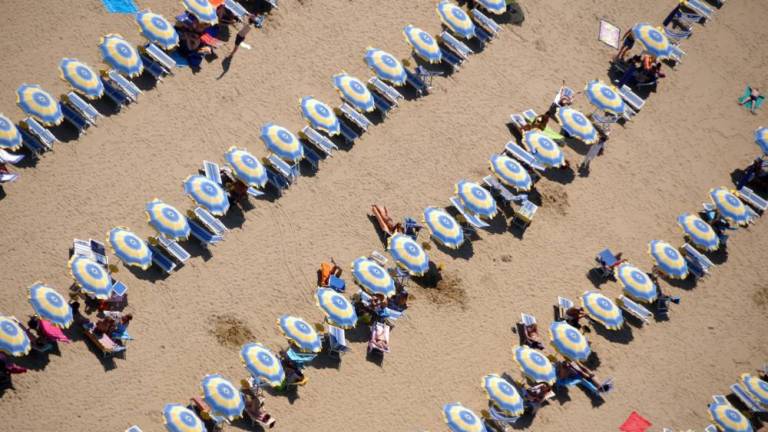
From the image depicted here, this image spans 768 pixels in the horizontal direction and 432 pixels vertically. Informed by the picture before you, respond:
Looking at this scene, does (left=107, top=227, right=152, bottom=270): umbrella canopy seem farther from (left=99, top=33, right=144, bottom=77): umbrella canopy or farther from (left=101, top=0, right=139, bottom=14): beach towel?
(left=101, top=0, right=139, bottom=14): beach towel

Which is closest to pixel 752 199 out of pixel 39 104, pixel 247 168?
pixel 247 168

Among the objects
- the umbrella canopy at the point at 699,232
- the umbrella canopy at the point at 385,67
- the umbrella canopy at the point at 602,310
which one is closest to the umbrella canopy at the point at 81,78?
the umbrella canopy at the point at 385,67

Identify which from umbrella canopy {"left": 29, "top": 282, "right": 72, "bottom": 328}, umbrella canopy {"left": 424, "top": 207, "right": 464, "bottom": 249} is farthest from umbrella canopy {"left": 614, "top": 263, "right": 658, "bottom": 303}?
umbrella canopy {"left": 29, "top": 282, "right": 72, "bottom": 328}

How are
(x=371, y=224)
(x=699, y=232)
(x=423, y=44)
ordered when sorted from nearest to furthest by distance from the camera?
(x=371, y=224)
(x=699, y=232)
(x=423, y=44)

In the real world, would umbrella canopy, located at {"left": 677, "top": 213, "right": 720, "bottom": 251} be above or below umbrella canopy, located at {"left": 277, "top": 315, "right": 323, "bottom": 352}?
above

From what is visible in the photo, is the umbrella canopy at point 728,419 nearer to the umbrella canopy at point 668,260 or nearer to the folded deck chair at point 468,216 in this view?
the umbrella canopy at point 668,260

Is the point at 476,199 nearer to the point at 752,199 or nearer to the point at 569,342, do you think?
the point at 569,342

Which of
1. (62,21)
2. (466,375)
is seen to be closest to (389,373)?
(466,375)
